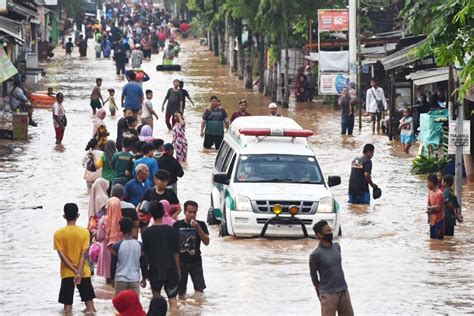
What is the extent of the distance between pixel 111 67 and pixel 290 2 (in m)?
22.4

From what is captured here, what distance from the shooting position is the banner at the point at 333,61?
45.5 meters

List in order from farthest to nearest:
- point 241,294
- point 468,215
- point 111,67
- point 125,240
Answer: point 111,67
point 468,215
point 241,294
point 125,240

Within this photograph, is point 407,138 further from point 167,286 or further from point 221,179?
point 167,286

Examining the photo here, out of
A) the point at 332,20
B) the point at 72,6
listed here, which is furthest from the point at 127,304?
the point at 72,6

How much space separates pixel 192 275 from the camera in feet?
57.5

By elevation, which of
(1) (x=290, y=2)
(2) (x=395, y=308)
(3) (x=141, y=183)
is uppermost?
(1) (x=290, y=2)

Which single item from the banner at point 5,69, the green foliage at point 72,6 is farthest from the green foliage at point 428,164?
the green foliage at point 72,6

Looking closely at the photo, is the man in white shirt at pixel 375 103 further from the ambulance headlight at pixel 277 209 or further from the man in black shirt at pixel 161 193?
the man in black shirt at pixel 161 193

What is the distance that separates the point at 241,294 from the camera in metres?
17.9

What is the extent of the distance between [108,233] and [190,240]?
1.15 metres

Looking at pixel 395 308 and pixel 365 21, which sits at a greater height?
pixel 365 21

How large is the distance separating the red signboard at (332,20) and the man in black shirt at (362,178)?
1880 centimetres

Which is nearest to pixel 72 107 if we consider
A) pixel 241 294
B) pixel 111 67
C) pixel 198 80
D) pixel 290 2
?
pixel 290 2

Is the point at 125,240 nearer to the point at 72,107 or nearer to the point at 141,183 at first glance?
the point at 141,183
